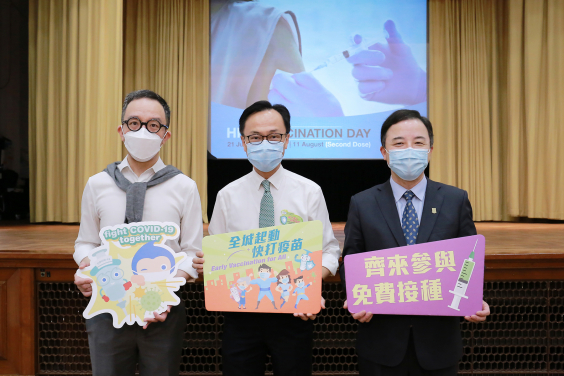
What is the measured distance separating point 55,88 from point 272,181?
3980 millimetres

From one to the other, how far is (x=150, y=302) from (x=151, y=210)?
314mm

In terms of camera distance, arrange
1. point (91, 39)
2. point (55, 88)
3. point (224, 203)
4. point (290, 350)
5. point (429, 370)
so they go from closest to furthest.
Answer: point (429, 370) < point (290, 350) < point (224, 203) < point (91, 39) < point (55, 88)

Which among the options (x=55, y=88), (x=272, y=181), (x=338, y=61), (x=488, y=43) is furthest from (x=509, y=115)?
(x=55, y=88)

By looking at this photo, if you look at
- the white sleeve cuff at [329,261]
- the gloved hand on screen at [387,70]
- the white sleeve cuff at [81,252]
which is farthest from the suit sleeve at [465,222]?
the gloved hand on screen at [387,70]

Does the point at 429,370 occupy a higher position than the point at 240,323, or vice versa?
the point at 240,323

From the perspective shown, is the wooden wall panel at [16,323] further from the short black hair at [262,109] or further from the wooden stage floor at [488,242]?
the short black hair at [262,109]

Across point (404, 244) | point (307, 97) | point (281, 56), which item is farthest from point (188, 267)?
point (281, 56)

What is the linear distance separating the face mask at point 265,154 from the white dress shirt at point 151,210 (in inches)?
9.9

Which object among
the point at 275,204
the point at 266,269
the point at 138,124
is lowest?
the point at 266,269

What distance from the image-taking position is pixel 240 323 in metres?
1.43

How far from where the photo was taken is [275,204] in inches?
59.6

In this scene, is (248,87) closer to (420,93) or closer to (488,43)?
(420,93)

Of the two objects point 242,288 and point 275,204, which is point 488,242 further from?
point 242,288

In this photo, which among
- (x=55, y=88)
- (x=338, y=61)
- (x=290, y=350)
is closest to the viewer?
(x=290, y=350)
